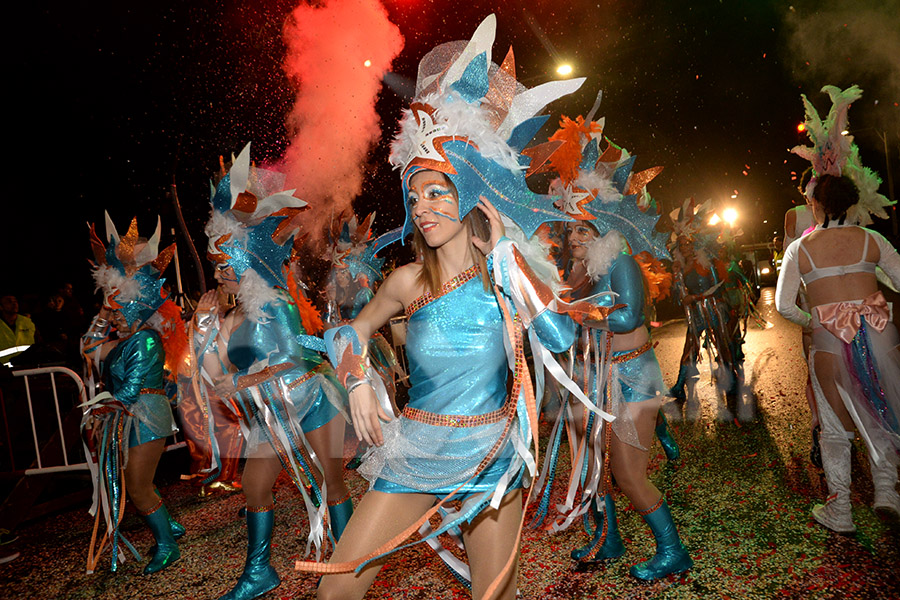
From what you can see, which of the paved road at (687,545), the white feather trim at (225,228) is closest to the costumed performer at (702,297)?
the paved road at (687,545)

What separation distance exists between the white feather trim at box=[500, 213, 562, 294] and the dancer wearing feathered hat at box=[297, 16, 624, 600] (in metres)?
0.01

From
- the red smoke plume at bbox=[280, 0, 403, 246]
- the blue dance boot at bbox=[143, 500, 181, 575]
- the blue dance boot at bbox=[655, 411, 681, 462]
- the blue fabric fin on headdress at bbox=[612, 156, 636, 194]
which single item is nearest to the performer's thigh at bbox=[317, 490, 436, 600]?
the blue fabric fin on headdress at bbox=[612, 156, 636, 194]

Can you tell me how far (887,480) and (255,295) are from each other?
144 inches

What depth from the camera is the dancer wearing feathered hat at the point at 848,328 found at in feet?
10.6

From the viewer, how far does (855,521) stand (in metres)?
3.33

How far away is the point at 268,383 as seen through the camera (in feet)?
10.9

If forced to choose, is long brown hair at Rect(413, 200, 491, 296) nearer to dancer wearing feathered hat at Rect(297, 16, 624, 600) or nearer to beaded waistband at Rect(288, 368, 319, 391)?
dancer wearing feathered hat at Rect(297, 16, 624, 600)

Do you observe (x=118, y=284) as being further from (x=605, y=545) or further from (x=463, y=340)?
(x=605, y=545)

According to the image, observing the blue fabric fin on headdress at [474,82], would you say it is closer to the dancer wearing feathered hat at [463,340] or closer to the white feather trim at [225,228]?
the dancer wearing feathered hat at [463,340]

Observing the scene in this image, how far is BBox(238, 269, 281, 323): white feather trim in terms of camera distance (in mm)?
3371

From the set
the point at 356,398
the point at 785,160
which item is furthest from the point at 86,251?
the point at 785,160

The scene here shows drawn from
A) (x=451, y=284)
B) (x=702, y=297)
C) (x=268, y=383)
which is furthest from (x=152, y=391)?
(x=702, y=297)

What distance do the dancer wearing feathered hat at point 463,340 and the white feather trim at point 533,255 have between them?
0.01m

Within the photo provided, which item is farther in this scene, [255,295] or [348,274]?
[348,274]
